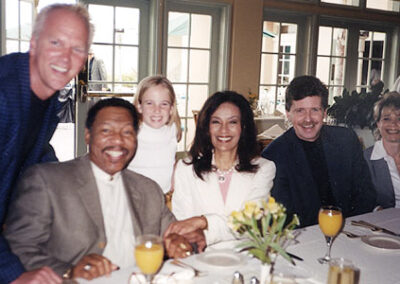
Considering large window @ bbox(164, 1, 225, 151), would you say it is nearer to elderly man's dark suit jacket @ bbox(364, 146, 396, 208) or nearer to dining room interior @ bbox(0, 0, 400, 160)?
dining room interior @ bbox(0, 0, 400, 160)

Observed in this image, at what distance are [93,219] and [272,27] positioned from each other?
13.5 feet

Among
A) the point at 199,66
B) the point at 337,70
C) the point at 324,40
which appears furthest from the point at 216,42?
the point at 337,70

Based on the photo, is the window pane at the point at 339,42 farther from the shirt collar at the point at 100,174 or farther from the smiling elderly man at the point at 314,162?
the shirt collar at the point at 100,174

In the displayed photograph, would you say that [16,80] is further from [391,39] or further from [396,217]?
[391,39]

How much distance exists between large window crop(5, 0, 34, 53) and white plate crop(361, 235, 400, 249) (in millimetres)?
2964

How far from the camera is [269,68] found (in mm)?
5281

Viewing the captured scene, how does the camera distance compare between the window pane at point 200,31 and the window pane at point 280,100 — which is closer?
the window pane at point 200,31

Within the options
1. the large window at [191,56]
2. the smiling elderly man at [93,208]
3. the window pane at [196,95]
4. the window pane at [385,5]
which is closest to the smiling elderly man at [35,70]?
the smiling elderly man at [93,208]

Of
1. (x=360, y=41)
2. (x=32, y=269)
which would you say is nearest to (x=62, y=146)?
(x=32, y=269)

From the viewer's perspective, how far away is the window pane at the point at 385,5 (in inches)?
232

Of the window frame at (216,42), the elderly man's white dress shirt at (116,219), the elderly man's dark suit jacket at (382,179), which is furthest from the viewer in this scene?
the window frame at (216,42)

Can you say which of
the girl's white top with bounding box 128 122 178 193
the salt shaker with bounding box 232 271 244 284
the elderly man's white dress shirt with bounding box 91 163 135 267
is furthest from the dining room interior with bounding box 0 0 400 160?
the salt shaker with bounding box 232 271 244 284

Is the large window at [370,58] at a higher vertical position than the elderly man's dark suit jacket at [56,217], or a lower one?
higher

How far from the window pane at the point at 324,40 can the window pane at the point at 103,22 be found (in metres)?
2.72
